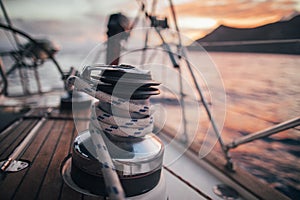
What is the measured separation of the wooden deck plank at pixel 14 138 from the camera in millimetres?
1192

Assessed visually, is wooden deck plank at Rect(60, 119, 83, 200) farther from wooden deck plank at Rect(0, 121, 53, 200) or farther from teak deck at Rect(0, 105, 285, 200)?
wooden deck plank at Rect(0, 121, 53, 200)

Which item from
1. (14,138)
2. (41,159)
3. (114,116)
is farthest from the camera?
(14,138)

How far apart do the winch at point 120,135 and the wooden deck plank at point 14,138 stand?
0.53 metres

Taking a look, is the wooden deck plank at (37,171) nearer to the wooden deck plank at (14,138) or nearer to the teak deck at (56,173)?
the teak deck at (56,173)

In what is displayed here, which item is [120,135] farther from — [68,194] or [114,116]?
[68,194]

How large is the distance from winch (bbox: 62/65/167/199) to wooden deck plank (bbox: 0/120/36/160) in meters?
0.53

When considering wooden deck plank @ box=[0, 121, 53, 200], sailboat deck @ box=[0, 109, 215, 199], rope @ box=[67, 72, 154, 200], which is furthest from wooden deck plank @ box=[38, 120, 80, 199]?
rope @ box=[67, 72, 154, 200]

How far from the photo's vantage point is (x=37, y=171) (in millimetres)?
984

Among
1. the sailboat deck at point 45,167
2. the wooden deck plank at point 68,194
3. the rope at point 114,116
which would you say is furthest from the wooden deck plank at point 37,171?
the rope at point 114,116

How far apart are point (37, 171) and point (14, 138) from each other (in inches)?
22.5

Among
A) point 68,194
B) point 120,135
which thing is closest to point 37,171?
point 68,194

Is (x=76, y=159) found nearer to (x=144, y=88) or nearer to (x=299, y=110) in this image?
(x=144, y=88)

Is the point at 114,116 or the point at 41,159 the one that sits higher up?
the point at 114,116

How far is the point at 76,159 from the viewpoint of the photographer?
873mm
